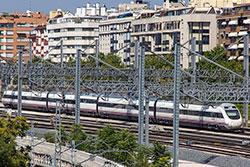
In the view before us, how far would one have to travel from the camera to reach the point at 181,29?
451ft

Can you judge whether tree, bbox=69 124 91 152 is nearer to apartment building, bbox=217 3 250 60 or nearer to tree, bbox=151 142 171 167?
tree, bbox=151 142 171 167

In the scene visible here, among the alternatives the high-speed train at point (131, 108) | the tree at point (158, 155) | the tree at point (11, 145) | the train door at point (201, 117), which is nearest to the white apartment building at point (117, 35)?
the high-speed train at point (131, 108)

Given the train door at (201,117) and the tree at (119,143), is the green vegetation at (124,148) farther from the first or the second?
the train door at (201,117)

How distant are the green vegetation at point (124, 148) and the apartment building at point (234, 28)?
6548 cm

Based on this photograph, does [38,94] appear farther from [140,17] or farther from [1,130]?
[140,17]

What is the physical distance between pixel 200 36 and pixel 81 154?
284ft

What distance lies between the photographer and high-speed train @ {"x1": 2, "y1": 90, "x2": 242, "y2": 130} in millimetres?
68562

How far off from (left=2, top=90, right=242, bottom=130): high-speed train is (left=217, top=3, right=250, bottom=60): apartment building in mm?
40606

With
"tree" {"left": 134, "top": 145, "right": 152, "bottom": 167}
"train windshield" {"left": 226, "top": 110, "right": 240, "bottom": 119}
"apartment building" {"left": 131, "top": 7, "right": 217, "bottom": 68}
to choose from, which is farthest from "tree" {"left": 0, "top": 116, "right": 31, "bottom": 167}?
"apartment building" {"left": 131, "top": 7, "right": 217, "bottom": 68}

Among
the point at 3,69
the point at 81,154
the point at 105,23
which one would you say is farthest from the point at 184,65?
the point at 81,154

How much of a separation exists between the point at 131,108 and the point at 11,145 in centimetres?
3605

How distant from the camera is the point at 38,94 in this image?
95.4 metres

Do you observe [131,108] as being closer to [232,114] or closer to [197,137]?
[232,114]

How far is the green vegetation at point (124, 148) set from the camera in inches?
1848
